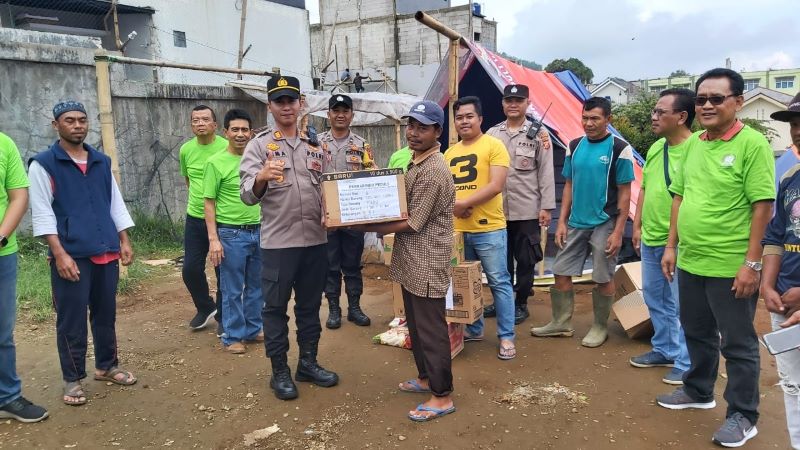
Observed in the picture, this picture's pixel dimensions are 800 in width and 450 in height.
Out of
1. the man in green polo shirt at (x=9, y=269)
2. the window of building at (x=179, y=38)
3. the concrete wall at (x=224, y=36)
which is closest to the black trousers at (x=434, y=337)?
the man in green polo shirt at (x=9, y=269)

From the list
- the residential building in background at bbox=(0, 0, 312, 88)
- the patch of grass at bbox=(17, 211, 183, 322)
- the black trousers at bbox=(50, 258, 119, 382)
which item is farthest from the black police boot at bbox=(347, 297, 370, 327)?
the residential building in background at bbox=(0, 0, 312, 88)

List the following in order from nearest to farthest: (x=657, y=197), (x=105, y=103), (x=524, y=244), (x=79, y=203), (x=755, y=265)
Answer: (x=755, y=265) < (x=79, y=203) < (x=657, y=197) < (x=524, y=244) < (x=105, y=103)

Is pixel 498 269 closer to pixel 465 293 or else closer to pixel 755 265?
pixel 465 293

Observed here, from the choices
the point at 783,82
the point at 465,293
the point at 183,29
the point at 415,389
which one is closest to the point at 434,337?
the point at 415,389

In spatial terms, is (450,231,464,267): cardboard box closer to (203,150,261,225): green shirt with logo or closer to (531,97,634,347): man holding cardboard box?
(531,97,634,347): man holding cardboard box

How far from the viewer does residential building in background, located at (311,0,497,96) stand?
A: 25.1 metres

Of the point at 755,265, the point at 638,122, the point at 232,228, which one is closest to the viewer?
the point at 755,265

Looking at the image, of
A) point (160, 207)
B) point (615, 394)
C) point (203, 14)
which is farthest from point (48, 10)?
point (615, 394)

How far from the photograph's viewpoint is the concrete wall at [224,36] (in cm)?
1454

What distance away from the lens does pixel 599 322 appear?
177 inches

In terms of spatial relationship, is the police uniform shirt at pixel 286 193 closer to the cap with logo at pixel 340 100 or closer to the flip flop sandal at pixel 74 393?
the cap with logo at pixel 340 100

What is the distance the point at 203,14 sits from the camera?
1584 centimetres

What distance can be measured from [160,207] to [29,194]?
18.6ft

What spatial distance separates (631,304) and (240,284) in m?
3.27
